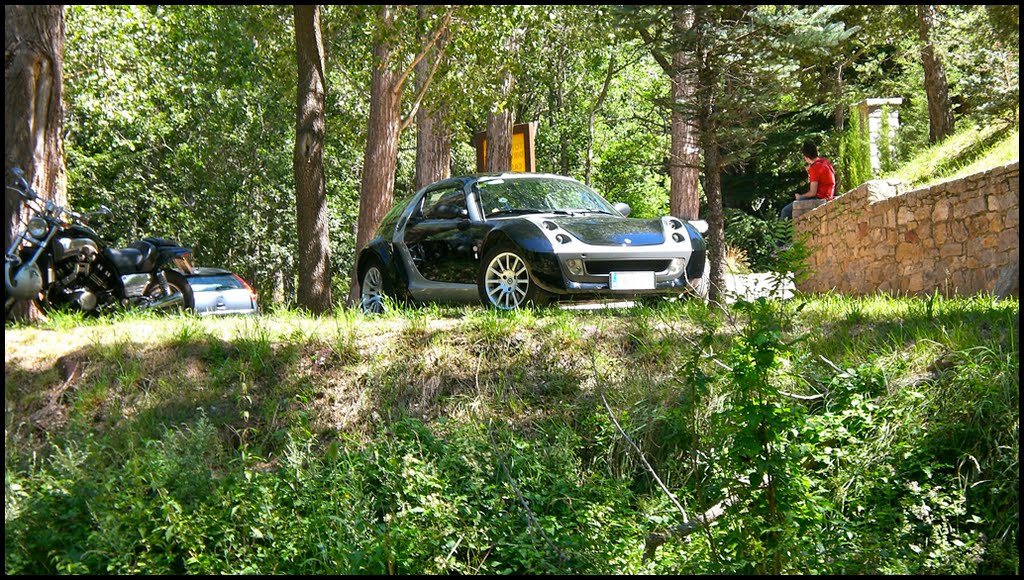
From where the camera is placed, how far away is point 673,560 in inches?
238

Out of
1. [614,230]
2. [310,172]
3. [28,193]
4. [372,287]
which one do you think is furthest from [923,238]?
[28,193]

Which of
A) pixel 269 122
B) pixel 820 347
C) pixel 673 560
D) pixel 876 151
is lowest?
pixel 673 560

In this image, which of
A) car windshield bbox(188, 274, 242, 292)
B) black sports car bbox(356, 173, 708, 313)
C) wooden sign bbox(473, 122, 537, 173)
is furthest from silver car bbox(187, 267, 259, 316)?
wooden sign bbox(473, 122, 537, 173)

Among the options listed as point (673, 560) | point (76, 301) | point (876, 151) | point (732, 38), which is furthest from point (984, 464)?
point (876, 151)

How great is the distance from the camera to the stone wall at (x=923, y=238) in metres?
9.30

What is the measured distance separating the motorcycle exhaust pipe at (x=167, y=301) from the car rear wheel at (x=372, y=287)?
1923 millimetres

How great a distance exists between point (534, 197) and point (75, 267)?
443cm

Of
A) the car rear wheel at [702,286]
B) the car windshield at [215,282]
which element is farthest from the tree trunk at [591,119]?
the car rear wheel at [702,286]

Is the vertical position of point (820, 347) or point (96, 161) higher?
point (96, 161)

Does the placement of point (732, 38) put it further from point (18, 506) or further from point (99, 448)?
point (18, 506)

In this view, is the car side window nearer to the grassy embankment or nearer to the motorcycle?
the grassy embankment

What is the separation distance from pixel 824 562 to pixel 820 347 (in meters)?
1.94

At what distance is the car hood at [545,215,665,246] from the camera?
8.59m

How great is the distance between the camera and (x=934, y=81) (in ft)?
54.3
